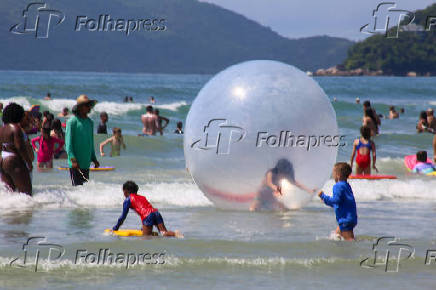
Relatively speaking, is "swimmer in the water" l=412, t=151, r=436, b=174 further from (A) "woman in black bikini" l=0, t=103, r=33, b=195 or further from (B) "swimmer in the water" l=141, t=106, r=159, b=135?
(B) "swimmer in the water" l=141, t=106, r=159, b=135

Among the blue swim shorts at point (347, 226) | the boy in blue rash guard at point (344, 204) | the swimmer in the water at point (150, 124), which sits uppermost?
the swimmer in the water at point (150, 124)

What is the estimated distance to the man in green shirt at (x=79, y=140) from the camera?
30.9 feet

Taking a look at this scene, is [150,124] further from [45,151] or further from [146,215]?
[146,215]

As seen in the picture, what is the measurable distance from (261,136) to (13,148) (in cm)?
304

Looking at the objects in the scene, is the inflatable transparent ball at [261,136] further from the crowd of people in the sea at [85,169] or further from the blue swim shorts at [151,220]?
the blue swim shorts at [151,220]

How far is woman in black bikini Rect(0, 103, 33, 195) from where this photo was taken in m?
9.41

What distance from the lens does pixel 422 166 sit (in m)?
A: 16.4

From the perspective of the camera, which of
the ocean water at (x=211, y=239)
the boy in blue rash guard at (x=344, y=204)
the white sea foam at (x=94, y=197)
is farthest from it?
the white sea foam at (x=94, y=197)

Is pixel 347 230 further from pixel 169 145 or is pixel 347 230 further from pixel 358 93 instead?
pixel 358 93

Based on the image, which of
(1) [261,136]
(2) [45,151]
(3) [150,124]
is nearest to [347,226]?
(1) [261,136]

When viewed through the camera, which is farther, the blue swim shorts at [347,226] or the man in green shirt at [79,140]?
the man in green shirt at [79,140]

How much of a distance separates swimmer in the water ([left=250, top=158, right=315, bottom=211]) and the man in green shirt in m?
2.03

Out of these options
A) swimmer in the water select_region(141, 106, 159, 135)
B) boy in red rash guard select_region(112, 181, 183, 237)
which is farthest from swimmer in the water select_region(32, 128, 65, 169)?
swimmer in the water select_region(141, 106, 159, 135)

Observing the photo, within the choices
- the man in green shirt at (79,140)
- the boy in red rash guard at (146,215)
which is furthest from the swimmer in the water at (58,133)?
the boy in red rash guard at (146,215)
